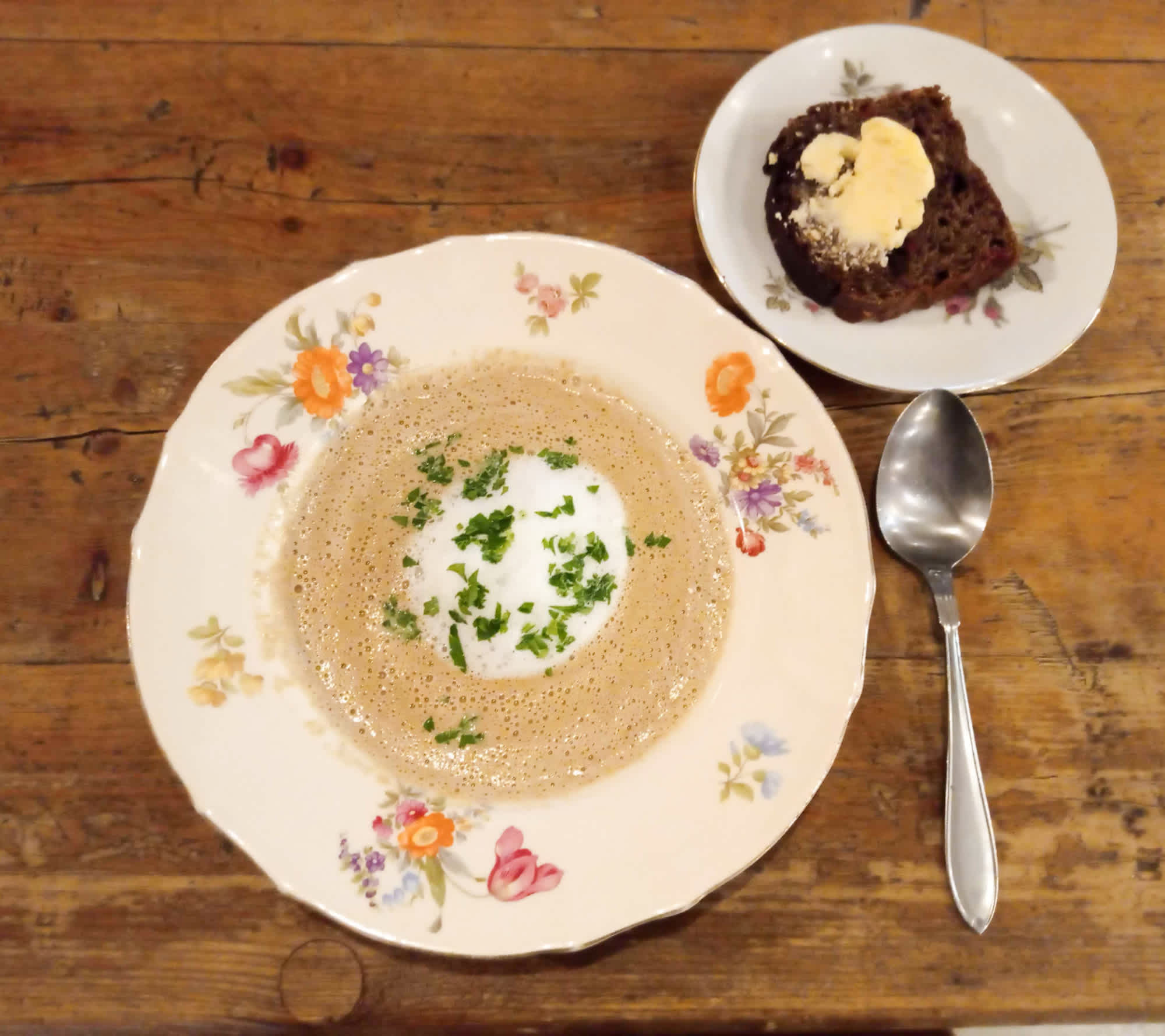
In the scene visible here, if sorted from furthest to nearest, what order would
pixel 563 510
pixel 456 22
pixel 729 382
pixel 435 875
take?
pixel 456 22 < pixel 563 510 < pixel 729 382 < pixel 435 875

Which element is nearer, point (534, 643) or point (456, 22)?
point (534, 643)

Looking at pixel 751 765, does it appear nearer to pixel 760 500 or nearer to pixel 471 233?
pixel 760 500

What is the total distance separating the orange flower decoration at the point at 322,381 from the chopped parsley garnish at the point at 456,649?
401mm

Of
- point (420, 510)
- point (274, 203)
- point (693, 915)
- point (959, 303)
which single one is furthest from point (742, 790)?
point (274, 203)

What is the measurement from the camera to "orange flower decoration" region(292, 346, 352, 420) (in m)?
1.22

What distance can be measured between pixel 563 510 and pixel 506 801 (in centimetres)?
47

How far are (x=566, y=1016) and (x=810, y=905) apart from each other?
402 mm

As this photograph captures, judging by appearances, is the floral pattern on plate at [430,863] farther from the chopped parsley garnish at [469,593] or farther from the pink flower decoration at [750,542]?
the pink flower decoration at [750,542]

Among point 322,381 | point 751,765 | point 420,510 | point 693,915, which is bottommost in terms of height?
point 693,915

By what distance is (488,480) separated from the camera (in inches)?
53.1

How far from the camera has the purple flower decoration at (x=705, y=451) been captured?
4.17 ft

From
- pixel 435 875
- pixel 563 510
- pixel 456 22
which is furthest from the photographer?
pixel 456 22

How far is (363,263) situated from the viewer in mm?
1185

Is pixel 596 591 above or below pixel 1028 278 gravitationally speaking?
below
